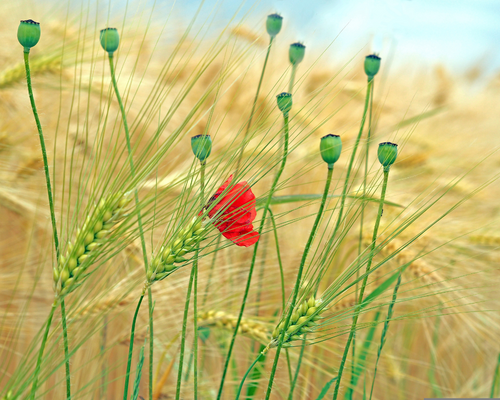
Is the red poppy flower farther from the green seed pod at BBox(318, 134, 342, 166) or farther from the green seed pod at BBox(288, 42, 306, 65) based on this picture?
the green seed pod at BBox(288, 42, 306, 65)

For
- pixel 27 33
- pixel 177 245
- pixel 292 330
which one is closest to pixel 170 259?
pixel 177 245

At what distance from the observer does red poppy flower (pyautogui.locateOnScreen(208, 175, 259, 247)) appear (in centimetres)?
44

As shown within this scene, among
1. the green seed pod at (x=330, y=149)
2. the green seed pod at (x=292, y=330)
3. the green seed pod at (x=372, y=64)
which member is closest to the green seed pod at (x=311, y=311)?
the green seed pod at (x=292, y=330)

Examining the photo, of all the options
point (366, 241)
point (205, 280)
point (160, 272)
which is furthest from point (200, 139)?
point (366, 241)

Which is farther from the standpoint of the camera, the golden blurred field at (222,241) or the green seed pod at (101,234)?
the golden blurred field at (222,241)

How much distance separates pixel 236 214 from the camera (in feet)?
1.47

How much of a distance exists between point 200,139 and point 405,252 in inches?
19.3

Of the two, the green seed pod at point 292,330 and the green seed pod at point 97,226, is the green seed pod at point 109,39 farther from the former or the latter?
the green seed pod at point 292,330

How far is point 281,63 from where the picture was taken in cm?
167

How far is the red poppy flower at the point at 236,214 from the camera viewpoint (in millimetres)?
436

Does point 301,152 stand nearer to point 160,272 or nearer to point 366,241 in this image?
point 366,241

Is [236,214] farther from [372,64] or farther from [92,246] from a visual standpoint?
[372,64]

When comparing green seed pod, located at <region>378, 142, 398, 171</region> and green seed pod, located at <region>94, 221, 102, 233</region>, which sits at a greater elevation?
green seed pod, located at <region>378, 142, 398, 171</region>

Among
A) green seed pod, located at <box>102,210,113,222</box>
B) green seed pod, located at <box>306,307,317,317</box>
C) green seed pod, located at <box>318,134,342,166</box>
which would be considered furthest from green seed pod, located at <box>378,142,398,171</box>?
green seed pod, located at <box>102,210,113,222</box>
